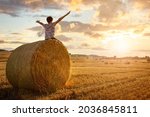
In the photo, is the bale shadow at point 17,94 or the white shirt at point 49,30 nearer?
the bale shadow at point 17,94

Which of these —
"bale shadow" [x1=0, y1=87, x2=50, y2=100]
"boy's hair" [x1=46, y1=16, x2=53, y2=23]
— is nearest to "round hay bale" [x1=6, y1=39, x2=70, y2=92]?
"bale shadow" [x1=0, y1=87, x2=50, y2=100]

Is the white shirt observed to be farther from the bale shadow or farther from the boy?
the bale shadow

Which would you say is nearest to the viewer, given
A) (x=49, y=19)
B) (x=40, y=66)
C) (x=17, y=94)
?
(x=17, y=94)

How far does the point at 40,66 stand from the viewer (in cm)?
888

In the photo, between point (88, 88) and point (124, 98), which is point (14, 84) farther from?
point (124, 98)

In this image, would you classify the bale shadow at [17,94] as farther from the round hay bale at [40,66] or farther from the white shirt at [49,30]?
the white shirt at [49,30]

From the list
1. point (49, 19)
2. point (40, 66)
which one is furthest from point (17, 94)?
point (49, 19)

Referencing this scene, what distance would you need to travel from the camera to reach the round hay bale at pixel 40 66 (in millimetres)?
8750

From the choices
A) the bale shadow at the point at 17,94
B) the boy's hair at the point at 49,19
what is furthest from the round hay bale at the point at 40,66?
the boy's hair at the point at 49,19

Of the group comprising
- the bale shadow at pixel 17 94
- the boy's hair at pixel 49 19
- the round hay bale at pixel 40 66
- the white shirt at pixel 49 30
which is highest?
the boy's hair at pixel 49 19

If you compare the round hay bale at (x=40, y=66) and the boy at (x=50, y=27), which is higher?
the boy at (x=50, y=27)

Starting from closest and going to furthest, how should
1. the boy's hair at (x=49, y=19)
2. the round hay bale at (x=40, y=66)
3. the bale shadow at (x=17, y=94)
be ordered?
the bale shadow at (x=17, y=94) → the round hay bale at (x=40, y=66) → the boy's hair at (x=49, y=19)

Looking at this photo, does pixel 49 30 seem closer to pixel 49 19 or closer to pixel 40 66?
pixel 49 19

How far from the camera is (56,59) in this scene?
31.0 ft
